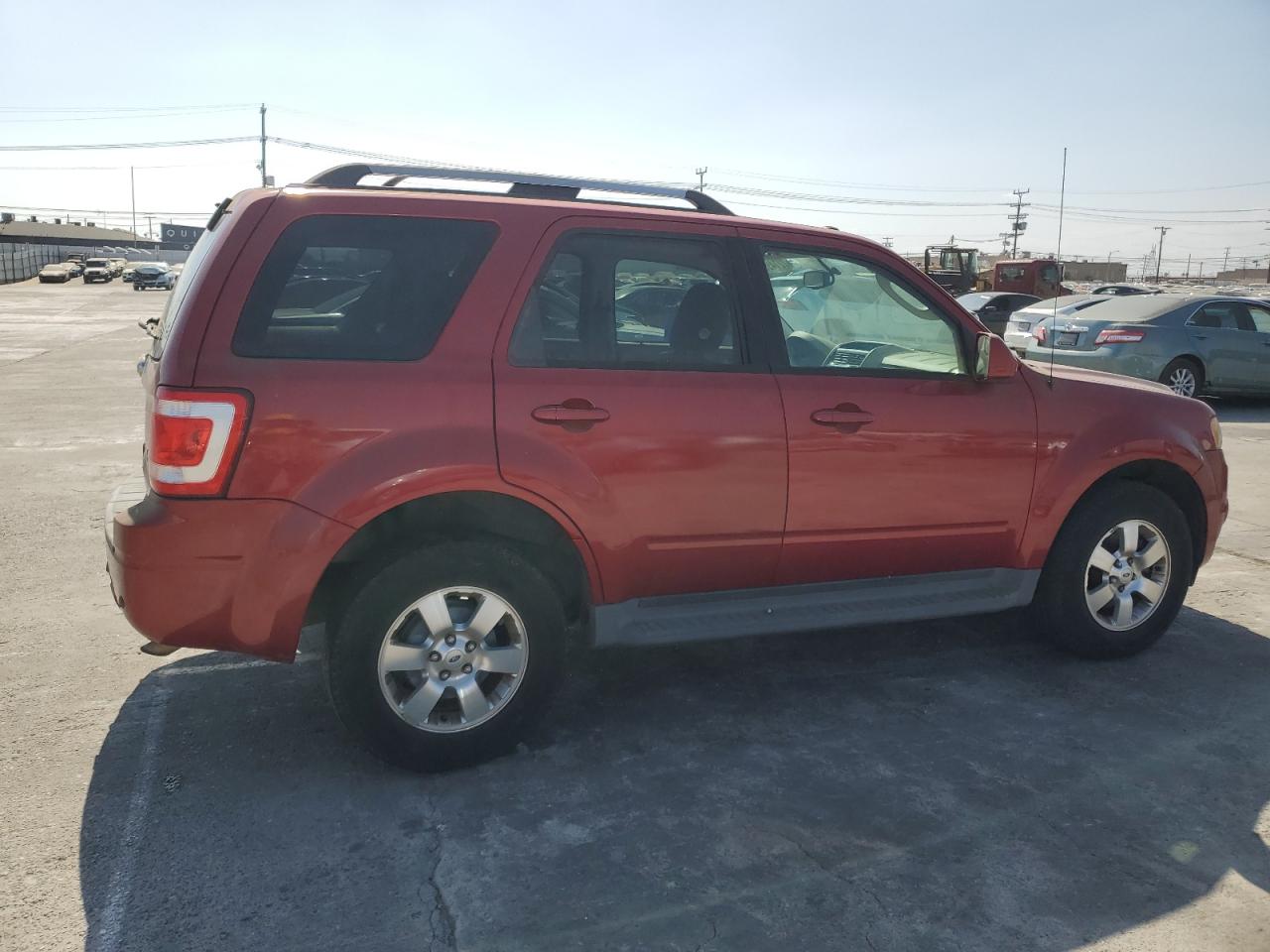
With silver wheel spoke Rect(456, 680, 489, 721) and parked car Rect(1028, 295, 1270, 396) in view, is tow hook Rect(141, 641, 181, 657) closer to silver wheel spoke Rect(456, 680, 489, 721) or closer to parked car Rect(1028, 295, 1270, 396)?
silver wheel spoke Rect(456, 680, 489, 721)

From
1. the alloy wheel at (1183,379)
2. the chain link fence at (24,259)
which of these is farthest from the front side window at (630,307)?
the chain link fence at (24,259)

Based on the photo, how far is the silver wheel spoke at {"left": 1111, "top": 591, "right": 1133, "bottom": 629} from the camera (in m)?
4.68

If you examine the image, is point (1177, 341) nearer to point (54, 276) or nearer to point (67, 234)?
point (54, 276)

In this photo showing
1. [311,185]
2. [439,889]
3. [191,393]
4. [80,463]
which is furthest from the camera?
[80,463]

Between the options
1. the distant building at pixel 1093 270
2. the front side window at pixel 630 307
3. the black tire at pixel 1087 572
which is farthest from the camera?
the distant building at pixel 1093 270

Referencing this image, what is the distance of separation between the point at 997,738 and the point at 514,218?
264 cm

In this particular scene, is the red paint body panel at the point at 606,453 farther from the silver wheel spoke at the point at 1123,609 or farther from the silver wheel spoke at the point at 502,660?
the silver wheel spoke at the point at 1123,609

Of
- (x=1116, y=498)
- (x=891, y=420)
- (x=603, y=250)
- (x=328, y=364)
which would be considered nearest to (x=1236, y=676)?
(x=1116, y=498)

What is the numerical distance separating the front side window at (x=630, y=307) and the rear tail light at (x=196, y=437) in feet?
3.06

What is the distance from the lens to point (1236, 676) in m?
4.63

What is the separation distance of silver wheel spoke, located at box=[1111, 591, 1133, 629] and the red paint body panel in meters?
Answer: 0.48

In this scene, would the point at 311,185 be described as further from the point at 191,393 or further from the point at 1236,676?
the point at 1236,676

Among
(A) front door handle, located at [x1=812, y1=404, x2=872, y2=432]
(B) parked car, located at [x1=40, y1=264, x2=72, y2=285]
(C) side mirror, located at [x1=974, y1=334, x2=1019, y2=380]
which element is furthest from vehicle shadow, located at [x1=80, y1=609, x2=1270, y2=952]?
(B) parked car, located at [x1=40, y1=264, x2=72, y2=285]

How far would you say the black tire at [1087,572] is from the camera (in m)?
4.59
